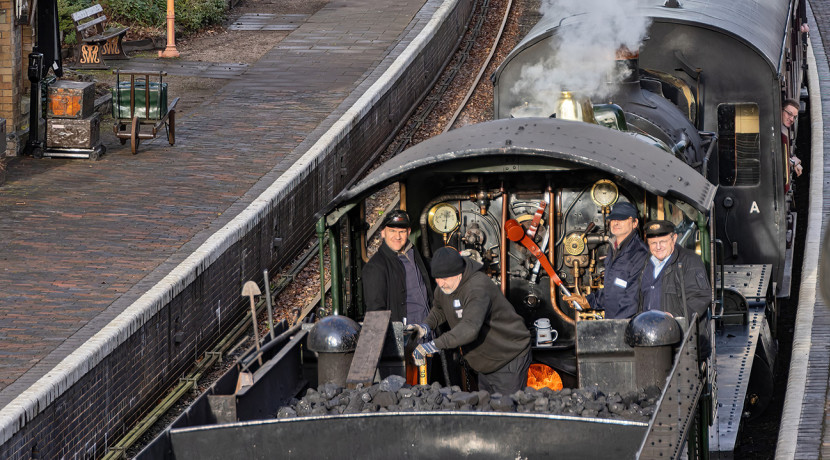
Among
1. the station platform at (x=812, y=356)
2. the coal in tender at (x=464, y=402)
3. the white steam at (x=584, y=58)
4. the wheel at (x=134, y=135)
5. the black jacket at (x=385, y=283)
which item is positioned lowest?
the station platform at (x=812, y=356)

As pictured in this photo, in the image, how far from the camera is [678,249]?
8.77m

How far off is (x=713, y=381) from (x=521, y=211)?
2.05 meters

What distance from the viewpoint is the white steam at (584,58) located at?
12.2 meters

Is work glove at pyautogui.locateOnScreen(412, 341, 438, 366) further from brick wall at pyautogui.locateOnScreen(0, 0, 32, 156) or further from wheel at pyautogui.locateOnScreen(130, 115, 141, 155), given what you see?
brick wall at pyautogui.locateOnScreen(0, 0, 32, 156)

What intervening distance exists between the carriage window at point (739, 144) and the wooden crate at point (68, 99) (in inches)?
341

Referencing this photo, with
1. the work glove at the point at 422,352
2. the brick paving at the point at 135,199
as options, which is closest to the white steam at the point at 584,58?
the brick paving at the point at 135,199

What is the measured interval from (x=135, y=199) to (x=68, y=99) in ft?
8.15

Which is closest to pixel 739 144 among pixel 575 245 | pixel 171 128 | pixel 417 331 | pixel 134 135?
pixel 575 245

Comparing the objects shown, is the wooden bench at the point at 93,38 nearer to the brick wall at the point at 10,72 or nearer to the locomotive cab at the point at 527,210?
the brick wall at the point at 10,72

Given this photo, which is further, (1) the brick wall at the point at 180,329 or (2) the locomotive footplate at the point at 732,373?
(2) the locomotive footplate at the point at 732,373

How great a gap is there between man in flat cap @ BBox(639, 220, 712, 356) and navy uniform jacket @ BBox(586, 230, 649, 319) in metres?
0.22

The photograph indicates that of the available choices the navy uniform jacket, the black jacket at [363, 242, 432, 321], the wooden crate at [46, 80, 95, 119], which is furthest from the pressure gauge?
the wooden crate at [46, 80, 95, 119]

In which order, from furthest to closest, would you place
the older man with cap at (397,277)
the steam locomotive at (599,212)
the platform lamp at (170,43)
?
1. the platform lamp at (170,43)
2. the older man with cap at (397,277)
3. the steam locomotive at (599,212)

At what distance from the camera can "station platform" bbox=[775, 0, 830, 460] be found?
961 cm
